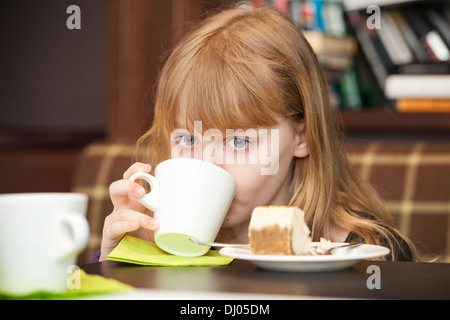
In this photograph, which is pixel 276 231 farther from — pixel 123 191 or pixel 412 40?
pixel 412 40

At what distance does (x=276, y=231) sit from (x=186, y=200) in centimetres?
15

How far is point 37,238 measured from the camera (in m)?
0.54

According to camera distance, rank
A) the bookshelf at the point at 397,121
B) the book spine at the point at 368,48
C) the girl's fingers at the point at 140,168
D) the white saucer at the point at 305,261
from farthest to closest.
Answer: the book spine at the point at 368,48, the bookshelf at the point at 397,121, the girl's fingers at the point at 140,168, the white saucer at the point at 305,261

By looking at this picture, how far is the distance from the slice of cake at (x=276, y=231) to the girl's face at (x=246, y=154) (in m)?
0.29

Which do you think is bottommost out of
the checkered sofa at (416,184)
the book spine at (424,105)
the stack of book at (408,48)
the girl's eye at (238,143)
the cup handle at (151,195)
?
the checkered sofa at (416,184)

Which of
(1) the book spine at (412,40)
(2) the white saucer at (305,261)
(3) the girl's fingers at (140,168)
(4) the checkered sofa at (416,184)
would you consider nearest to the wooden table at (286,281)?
(2) the white saucer at (305,261)

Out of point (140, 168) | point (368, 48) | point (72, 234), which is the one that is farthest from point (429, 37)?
point (72, 234)

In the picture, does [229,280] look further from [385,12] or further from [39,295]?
[385,12]

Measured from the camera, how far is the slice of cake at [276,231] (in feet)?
2.33

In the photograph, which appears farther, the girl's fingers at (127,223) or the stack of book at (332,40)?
the stack of book at (332,40)

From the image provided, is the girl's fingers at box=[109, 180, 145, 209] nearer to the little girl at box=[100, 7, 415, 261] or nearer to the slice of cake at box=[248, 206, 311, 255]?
the little girl at box=[100, 7, 415, 261]

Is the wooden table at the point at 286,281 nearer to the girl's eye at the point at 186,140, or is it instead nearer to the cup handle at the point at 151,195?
the cup handle at the point at 151,195

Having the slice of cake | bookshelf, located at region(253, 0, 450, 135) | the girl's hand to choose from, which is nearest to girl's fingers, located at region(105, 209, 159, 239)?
the girl's hand

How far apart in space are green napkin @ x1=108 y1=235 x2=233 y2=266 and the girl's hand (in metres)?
0.03
